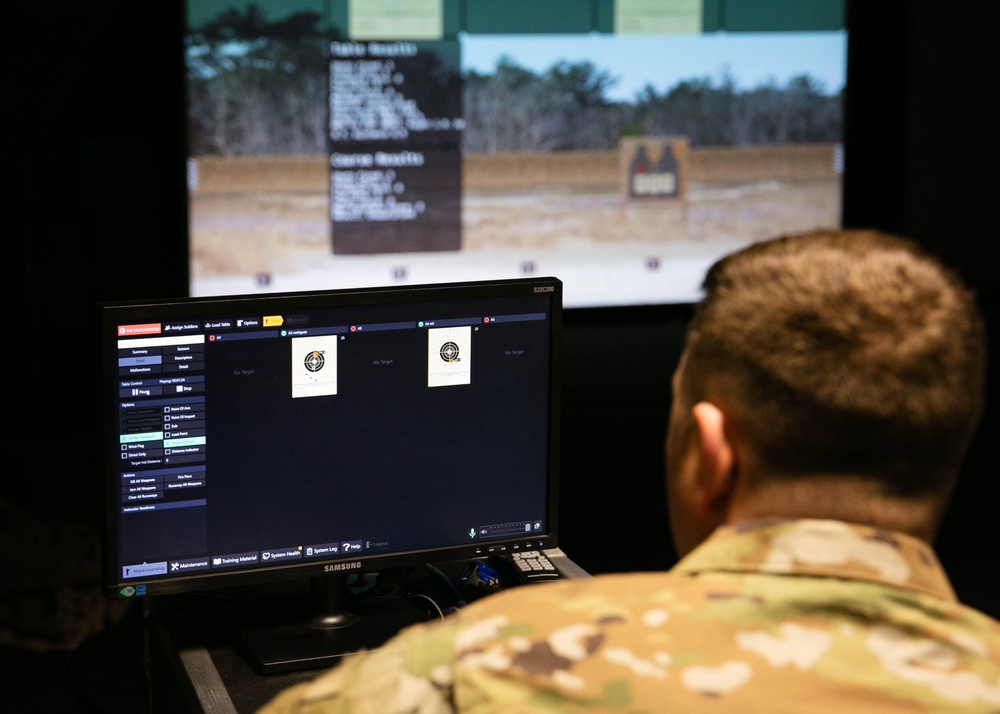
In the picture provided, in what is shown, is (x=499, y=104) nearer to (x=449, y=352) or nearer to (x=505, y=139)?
(x=505, y=139)

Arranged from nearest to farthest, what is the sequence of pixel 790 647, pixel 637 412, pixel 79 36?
pixel 790 647 → pixel 79 36 → pixel 637 412

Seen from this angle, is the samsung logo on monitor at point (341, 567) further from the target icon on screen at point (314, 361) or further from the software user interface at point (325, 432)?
the target icon on screen at point (314, 361)

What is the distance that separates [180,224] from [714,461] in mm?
2633

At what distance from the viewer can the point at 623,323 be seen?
12.2 ft

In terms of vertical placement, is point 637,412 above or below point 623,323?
below

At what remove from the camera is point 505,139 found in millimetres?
3613

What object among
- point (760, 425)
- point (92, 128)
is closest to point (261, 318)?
point (760, 425)

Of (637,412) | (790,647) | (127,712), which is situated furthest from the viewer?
(637,412)

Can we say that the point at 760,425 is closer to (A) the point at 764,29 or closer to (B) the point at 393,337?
(B) the point at 393,337

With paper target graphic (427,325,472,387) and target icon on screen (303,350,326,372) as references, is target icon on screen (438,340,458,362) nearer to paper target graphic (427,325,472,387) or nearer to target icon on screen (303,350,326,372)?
paper target graphic (427,325,472,387)

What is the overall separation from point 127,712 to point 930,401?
2.32 m

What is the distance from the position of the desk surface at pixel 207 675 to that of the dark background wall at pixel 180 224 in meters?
1.72

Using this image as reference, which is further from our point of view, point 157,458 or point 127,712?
point 127,712

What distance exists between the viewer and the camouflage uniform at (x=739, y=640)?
0.81m
